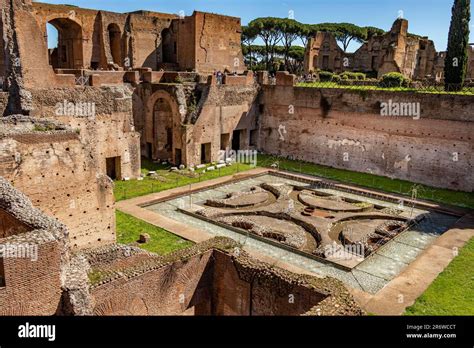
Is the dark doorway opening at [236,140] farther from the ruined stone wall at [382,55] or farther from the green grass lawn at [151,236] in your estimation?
the ruined stone wall at [382,55]

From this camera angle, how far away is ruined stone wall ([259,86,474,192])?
22.2m

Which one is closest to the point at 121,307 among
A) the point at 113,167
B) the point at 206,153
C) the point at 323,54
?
the point at 113,167

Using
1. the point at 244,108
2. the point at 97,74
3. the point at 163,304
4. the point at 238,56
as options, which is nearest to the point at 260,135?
the point at 244,108

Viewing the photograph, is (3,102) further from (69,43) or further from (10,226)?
(69,43)

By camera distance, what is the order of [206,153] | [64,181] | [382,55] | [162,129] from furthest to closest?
[382,55]
[206,153]
[162,129]
[64,181]

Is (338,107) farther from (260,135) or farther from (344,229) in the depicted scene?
(344,229)

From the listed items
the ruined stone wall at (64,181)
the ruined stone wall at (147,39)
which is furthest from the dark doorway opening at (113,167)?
the ruined stone wall at (147,39)

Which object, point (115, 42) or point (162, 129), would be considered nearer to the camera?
point (162, 129)

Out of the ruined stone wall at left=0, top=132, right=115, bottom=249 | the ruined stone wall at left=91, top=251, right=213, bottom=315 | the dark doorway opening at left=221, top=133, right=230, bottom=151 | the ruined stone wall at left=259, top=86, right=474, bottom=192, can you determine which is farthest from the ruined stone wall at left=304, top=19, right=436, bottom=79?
the ruined stone wall at left=91, top=251, right=213, bottom=315

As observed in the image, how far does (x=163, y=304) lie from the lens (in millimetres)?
9711

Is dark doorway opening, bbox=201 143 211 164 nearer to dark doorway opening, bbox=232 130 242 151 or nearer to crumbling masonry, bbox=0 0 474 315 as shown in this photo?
crumbling masonry, bbox=0 0 474 315

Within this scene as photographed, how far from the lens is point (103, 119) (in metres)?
21.3

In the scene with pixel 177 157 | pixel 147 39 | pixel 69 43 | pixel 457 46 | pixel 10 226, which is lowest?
pixel 177 157

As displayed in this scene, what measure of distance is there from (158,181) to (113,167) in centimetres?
246
